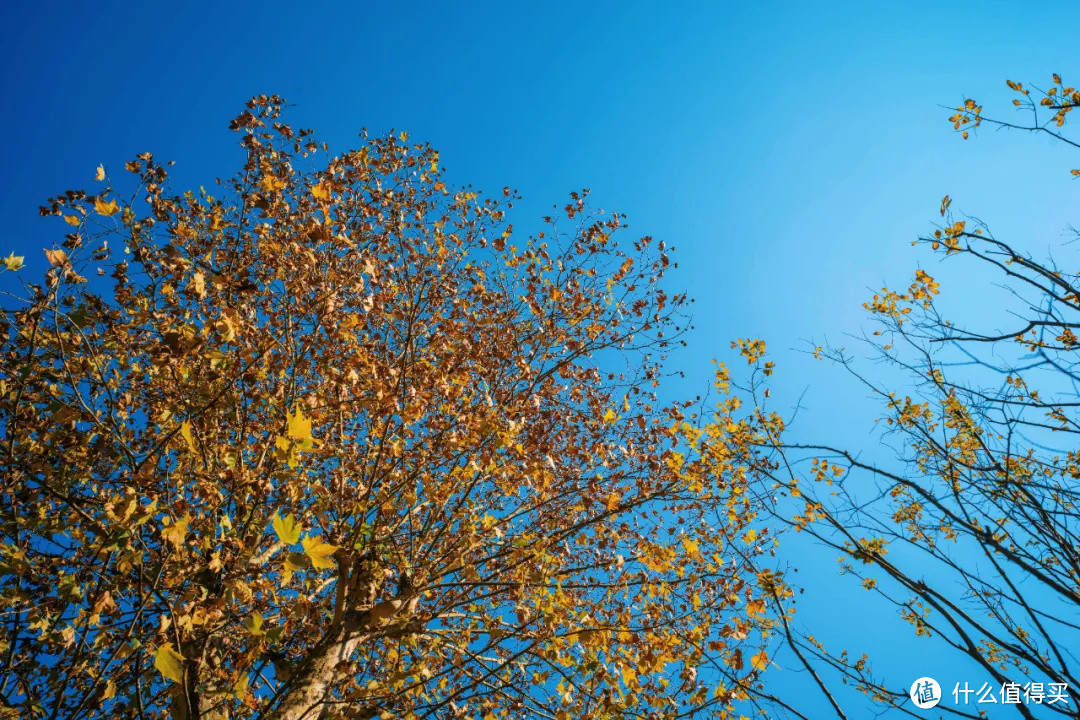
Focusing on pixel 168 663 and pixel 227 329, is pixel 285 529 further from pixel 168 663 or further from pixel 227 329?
pixel 227 329

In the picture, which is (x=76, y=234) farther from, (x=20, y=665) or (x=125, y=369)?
(x=20, y=665)

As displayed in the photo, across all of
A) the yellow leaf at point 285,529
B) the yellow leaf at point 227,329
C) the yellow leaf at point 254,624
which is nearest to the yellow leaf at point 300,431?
the yellow leaf at point 285,529

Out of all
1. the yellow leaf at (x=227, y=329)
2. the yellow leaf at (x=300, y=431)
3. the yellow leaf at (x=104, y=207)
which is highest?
the yellow leaf at (x=104, y=207)

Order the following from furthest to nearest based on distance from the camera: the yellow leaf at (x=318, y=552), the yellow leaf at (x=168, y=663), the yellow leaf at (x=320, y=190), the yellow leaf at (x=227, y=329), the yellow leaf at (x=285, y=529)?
1. the yellow leaf at (x=320, y=190)
2. the yellow leaf at (x=227, y=329)
3. the yellow leaf at (x=168, y=663)
4. the yellow leaf at (x=318, y=552)
5. the yellow leaf at (x=285, y=529)

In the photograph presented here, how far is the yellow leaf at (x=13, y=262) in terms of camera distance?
282 cm

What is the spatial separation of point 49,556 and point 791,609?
7.11 meters

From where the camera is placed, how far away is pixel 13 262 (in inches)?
112

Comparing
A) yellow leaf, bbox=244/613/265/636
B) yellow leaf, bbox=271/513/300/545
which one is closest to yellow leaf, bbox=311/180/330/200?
yellow leaf, bbox=271/513/300/545

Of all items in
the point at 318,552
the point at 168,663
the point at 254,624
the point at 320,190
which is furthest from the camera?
the point at 320,190

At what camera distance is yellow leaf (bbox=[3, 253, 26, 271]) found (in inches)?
111

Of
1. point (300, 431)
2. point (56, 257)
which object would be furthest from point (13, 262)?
point (300, 431)

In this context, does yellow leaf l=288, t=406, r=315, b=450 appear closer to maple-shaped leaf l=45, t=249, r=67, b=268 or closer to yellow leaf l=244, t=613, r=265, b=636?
yellow leaf l=244, t=613, r=265, b=636

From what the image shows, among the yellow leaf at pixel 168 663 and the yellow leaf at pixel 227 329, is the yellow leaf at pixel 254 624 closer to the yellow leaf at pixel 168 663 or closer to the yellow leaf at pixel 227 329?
the yellow leaf at pixel 168 663

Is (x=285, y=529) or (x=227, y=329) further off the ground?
(x=227, y=329)
